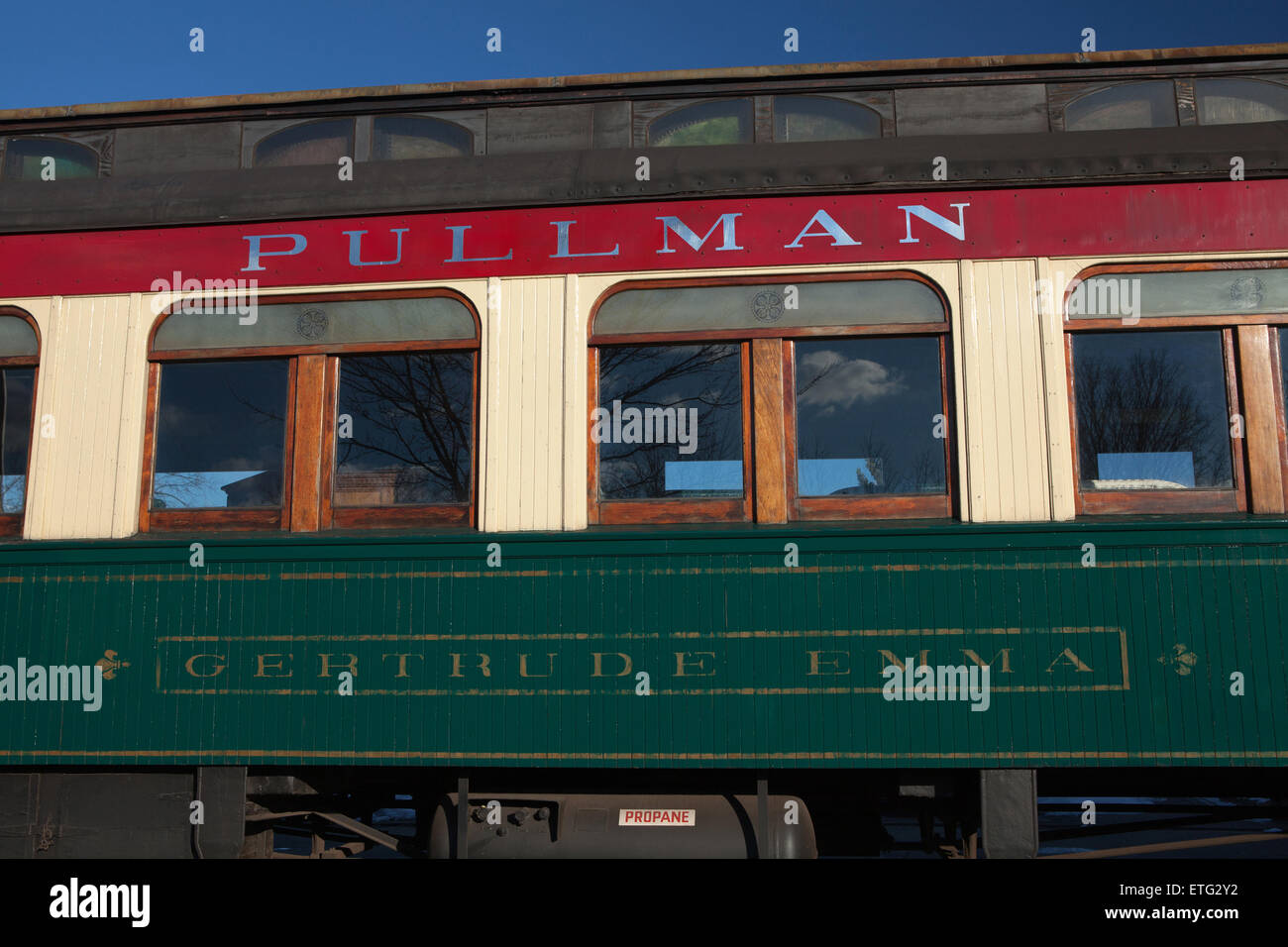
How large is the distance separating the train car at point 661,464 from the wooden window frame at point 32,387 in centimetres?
3

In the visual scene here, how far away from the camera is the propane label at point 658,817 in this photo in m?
4.54

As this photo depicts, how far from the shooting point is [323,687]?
4551 millimetres

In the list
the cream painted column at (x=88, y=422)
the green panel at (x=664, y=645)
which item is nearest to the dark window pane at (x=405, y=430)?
the green panel at (x=664, y=645)

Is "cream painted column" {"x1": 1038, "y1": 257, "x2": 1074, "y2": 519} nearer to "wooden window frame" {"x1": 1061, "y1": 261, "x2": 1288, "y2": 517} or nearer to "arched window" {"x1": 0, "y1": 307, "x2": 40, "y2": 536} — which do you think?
"wooden window frame" {"x1": 1061, "y1": 261, "x2": 1288, "y2": 517}

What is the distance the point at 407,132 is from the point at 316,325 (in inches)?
43.0

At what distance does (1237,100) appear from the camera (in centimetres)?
473

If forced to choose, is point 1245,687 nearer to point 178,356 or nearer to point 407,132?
point 407,132

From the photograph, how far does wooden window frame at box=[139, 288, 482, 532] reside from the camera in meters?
4.73

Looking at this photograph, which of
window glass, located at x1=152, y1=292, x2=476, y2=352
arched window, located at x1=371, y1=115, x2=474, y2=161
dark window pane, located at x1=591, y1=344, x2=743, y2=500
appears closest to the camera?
dark window pane, located at x1=591, y1=344, x2=743, y2=500

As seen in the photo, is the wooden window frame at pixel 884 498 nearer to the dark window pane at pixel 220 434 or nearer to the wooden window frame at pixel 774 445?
the wooden window frame at pixel 774 445

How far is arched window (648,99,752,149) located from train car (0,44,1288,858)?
19 millimetres

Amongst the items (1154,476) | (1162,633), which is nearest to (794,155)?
(1154,476)

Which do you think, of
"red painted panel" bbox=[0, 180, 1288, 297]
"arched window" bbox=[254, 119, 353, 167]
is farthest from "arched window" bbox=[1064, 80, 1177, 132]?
"arched window" bbox=[254, 119, 353, 167]

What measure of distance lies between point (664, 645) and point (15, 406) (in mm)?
3416
